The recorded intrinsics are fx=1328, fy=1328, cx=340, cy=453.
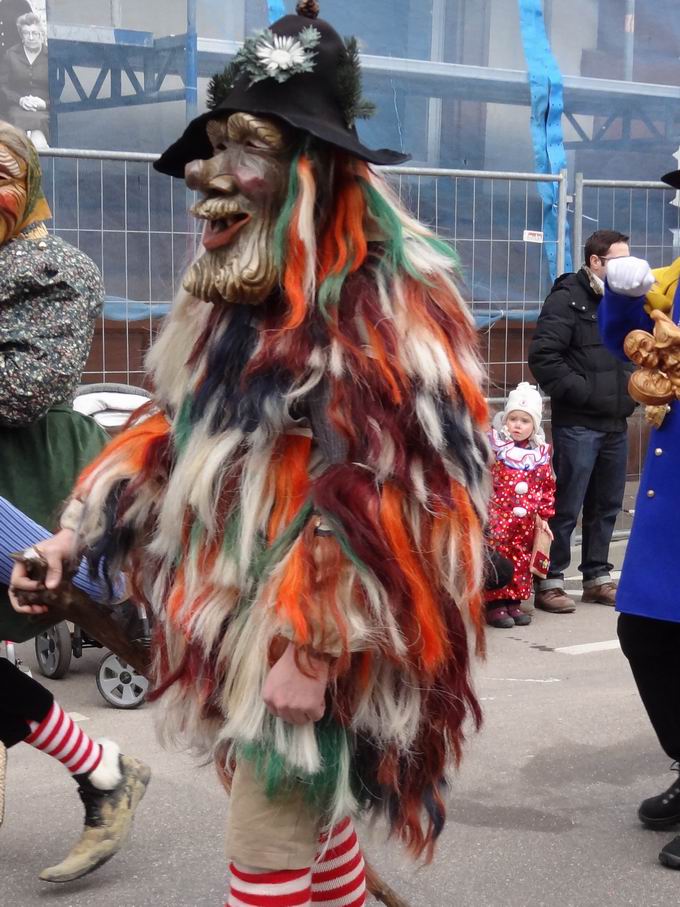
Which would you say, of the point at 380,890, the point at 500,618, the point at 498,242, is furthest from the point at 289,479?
the point at 498,242

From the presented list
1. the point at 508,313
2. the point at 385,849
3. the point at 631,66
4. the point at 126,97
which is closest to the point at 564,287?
the point at 508,313

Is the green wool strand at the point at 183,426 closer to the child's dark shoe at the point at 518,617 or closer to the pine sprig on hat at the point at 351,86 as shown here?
the pine sprig on hat at the point at 351,86

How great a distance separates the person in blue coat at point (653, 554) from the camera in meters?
3.68

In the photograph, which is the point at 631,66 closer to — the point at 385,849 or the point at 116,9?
the point at 116,9

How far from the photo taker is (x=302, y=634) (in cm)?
223

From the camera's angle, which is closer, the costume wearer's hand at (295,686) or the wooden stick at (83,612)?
the costume wearer's hand at (295,686)

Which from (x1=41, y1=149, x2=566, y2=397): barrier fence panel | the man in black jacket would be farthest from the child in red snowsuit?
the man in black jacket

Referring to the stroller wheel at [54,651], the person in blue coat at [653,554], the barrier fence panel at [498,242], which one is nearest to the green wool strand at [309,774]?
the person in blue coat at [653,554]

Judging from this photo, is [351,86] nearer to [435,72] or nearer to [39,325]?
[39,325]

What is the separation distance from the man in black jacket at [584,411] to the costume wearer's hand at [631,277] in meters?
3.71

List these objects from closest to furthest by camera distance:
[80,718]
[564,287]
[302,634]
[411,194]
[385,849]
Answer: [302,634] < [385,849] < [80,718] < [564,287] < [411,194]

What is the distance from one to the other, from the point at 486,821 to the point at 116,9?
Answer: 19.4 ft

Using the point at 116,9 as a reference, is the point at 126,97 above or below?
below

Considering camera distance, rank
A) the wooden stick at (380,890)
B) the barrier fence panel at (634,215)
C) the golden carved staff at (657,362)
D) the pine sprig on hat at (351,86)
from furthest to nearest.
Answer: the barrier fence panel at (634,215), the golden carved staff at (657,362), the wooden stick at (380,890), the pine sprig on hat at (351,86)
